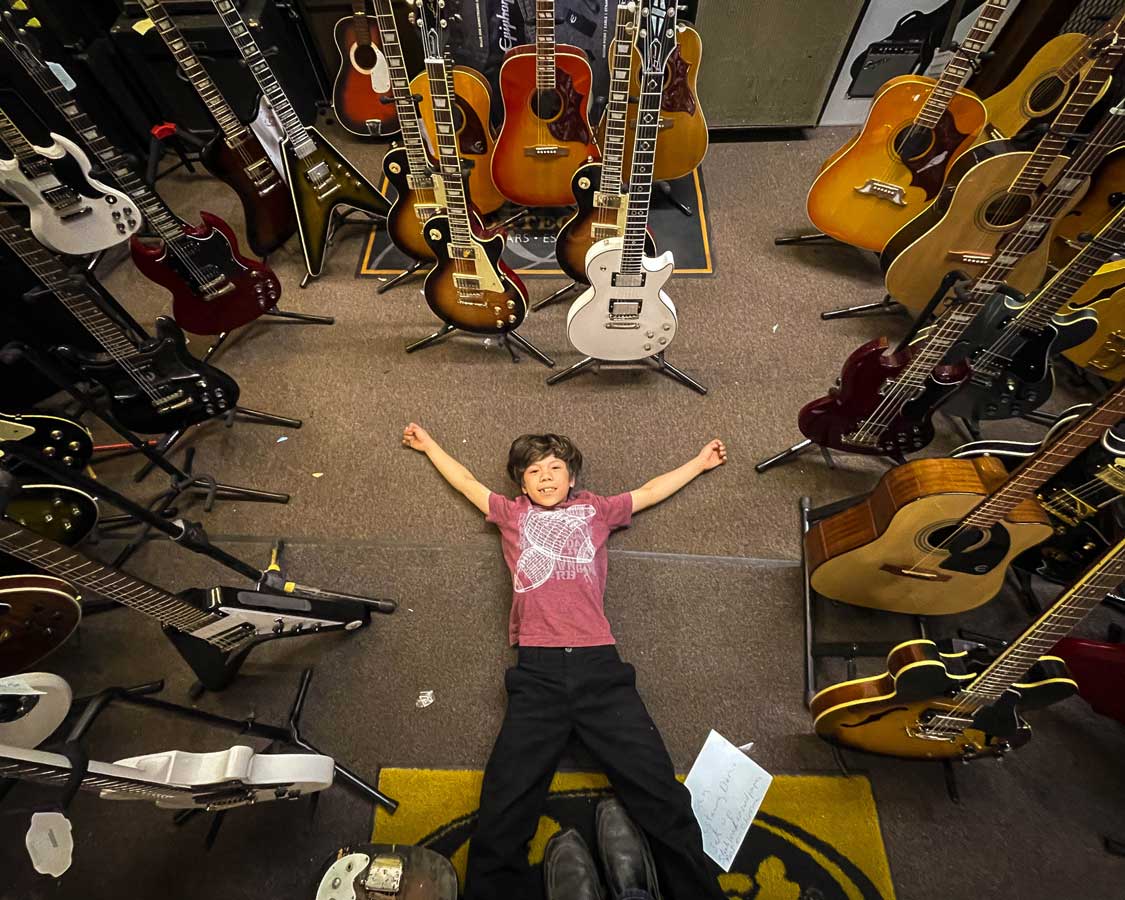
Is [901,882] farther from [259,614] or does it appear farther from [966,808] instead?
[259,614]

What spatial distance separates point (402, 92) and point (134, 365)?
1.07 m

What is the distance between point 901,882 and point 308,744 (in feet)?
4.73

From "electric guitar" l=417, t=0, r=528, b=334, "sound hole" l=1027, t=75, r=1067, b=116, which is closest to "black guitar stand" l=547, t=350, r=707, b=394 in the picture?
"electric guitar" l=417, t=0, r=528, b=334

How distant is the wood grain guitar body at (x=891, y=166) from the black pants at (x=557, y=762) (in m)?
1.87

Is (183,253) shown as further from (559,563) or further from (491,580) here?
(559,563)

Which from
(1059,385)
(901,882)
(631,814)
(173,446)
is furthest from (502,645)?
(1059,385)

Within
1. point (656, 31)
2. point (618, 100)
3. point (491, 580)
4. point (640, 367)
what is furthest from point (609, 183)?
point (491, 580)

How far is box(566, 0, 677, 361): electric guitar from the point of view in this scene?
142 cm

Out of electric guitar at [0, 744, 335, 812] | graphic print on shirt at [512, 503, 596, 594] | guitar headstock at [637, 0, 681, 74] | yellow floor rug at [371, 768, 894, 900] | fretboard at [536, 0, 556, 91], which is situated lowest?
yellow floor rug at [371, 768, 894, 900]

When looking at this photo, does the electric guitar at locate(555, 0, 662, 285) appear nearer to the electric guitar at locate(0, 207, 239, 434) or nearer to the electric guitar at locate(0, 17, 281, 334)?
the electric guitar at locate(0, 17, 281, 334)

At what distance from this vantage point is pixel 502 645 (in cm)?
162

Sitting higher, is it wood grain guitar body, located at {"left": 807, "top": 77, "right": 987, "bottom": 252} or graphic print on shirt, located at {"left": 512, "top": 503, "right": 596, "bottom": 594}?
wood grain guitar body, located at {"left": 807, "top": 77, "right": 987, "bottom": 252}

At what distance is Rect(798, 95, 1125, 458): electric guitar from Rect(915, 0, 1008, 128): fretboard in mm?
503

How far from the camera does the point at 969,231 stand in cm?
189
